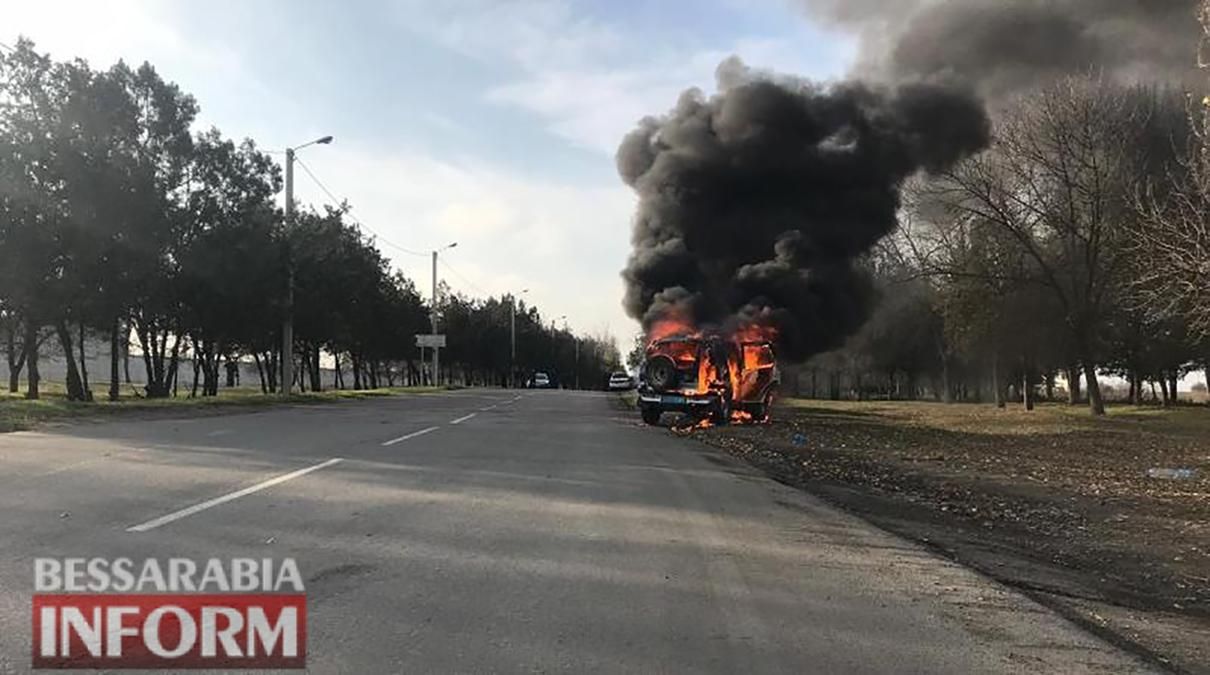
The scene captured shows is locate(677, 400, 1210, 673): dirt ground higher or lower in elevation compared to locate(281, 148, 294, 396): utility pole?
lower

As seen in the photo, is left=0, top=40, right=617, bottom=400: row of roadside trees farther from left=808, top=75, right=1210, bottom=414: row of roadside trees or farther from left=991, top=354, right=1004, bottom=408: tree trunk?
left=991, top=354, right=1004, bottom=408: tree trunk

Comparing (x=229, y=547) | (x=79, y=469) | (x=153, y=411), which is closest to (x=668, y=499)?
(x=229, y=547)

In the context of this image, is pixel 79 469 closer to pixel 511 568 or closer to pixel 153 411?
pixel 511 568

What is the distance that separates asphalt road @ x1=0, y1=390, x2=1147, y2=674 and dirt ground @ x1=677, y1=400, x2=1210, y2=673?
529 millimetres

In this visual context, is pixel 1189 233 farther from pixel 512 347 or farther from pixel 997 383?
pixel 512 347

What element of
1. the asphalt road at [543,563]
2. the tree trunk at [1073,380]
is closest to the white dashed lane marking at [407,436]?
the asphalt road at [543,563]

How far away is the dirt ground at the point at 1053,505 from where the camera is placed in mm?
6496

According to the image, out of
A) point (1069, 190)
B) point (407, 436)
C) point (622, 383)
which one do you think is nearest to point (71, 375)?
Result: point (407, 436)

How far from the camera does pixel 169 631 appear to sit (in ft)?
16.6

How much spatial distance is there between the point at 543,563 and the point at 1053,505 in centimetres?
744

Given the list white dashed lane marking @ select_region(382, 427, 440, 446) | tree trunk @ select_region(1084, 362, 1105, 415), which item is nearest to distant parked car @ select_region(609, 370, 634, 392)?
tree trunk @ select_region(1084, 362, 1105, 415)

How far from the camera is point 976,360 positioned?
4391 cm

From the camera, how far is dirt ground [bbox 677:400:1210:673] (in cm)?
650

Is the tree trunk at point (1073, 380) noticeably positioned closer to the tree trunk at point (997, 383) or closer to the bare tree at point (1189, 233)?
the tree trunk at point (997, 383)
